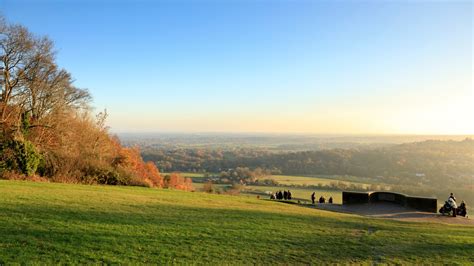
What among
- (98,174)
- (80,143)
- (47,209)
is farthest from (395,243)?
(80,143)

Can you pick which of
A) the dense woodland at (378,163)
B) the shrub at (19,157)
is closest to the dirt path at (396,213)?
the shrub at (19,157)

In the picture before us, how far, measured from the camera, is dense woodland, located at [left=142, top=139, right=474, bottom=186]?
212ft

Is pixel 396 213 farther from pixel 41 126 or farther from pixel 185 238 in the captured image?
pixel 41 126

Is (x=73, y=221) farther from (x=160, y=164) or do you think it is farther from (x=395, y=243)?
(x=160, y=164)

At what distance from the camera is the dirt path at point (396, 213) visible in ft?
65.8

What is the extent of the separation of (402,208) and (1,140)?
29.6 metres

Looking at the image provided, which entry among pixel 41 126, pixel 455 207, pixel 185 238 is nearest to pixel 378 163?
pixel 455 207

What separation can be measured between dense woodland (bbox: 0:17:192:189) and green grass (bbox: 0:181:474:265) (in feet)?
37.7

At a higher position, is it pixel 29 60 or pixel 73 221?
pixel 29 60

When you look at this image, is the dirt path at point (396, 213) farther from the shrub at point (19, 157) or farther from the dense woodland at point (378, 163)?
the dense woodland at point (378, 163)

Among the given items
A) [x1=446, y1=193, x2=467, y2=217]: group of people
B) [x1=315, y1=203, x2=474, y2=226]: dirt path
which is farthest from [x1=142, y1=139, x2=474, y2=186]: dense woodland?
[x1=446, y1=193, x2=467, y2=217]: group of people

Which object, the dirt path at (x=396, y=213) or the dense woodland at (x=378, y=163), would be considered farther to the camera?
the dense woodland at (x=378, y=163)

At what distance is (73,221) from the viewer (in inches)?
387

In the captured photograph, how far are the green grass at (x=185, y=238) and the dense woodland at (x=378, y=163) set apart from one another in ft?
186
